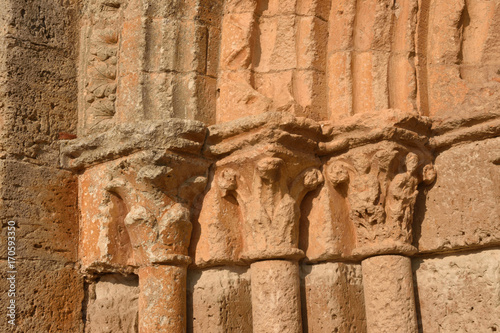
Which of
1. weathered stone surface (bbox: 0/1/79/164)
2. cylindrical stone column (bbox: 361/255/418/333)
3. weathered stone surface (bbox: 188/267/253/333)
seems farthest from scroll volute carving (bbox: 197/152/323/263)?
weathered stone surface (bbox: 0/1/79/164)

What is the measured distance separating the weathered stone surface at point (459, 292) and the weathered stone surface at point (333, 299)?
0.98 ft

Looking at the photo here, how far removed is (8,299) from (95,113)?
1.05 m

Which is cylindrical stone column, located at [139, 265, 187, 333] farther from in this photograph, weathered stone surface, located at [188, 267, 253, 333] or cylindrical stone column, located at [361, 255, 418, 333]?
cylindrical stone column, located at [361, 255, 418, 333]

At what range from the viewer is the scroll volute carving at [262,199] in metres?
3.32

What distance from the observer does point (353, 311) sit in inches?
131

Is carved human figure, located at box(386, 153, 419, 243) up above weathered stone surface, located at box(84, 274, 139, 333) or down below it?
above

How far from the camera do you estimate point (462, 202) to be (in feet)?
10.9

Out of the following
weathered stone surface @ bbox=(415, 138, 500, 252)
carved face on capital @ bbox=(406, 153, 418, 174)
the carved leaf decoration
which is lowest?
weathered stone surface @ bbox=(415, 138, 500, 252)

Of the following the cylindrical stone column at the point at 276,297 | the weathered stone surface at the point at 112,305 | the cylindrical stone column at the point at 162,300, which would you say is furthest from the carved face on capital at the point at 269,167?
the weathered stone surface at the point at 112,305

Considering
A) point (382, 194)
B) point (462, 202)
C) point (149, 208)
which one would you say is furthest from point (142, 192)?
point (462, 202)

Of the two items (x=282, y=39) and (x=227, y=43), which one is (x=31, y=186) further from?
(x=282, y=39)

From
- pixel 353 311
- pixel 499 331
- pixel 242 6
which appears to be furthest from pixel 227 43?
pixel 499 331

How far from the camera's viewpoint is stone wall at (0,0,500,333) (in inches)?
130

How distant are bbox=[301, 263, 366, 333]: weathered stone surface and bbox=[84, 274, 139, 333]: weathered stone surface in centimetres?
86
